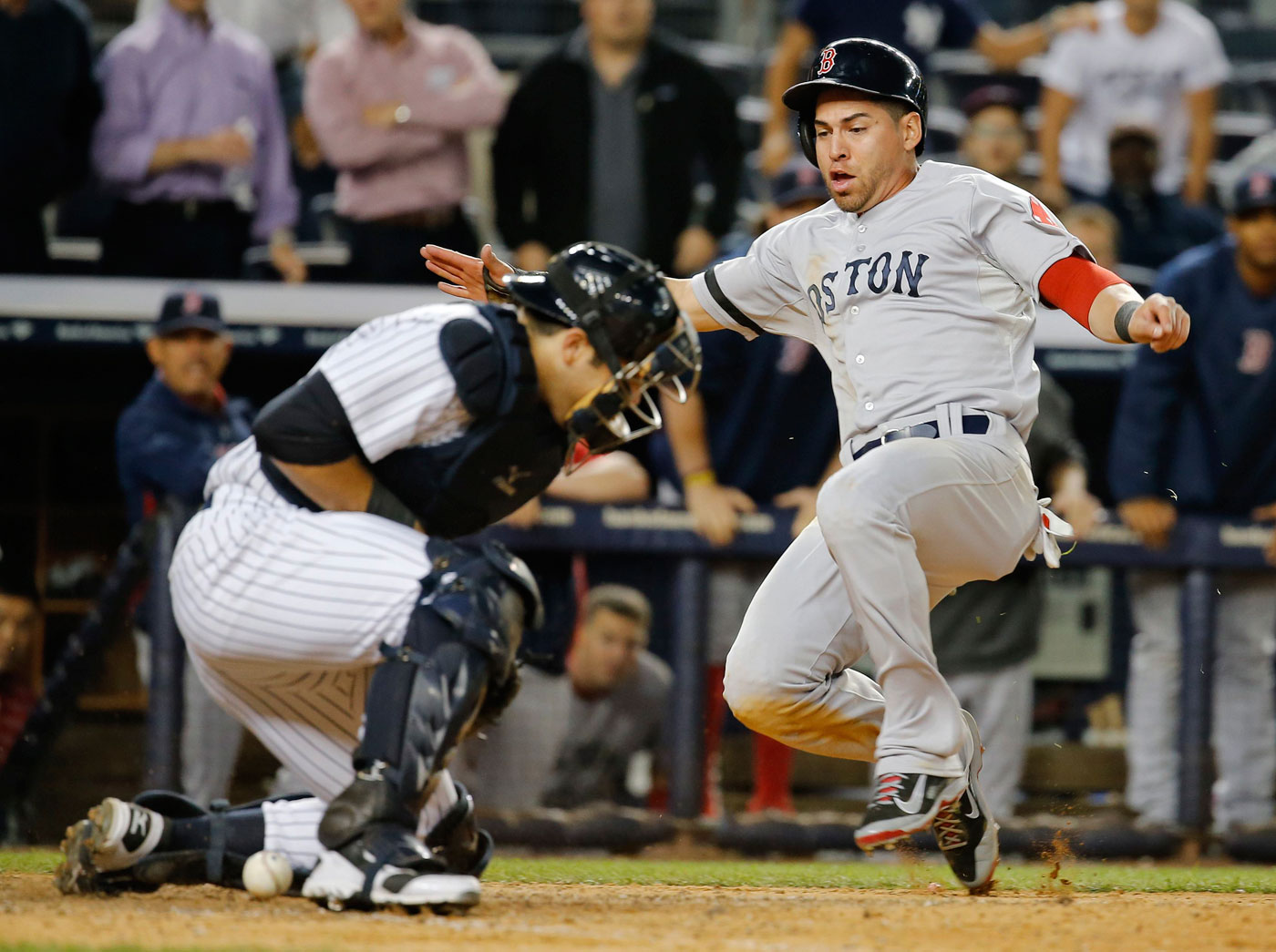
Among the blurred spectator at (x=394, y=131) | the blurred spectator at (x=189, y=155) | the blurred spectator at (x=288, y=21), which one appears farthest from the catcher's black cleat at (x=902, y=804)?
the blurred spectator at (x=288, y=21)

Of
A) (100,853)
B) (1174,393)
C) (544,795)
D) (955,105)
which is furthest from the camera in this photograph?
(955,105)

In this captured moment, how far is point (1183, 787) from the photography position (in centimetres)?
516

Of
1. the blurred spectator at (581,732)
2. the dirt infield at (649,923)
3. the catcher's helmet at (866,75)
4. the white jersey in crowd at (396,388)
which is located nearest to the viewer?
the dirt infield at (649,923)

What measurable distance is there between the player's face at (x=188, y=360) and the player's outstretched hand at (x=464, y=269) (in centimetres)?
188

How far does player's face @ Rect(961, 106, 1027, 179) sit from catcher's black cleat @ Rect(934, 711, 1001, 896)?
3.32 metres

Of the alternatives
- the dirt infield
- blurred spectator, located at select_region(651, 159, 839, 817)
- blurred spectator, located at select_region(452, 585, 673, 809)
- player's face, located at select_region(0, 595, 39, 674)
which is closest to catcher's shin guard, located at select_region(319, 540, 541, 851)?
the dirt infield

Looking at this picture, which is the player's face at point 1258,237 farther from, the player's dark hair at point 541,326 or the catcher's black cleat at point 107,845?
the catcher's black cleat at point 107,845

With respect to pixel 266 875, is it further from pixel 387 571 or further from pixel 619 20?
pixel 619 20

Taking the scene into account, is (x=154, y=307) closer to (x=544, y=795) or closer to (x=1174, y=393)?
(x=544, y=795)

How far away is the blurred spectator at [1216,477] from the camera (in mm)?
5172

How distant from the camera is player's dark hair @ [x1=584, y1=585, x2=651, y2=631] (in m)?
5.27

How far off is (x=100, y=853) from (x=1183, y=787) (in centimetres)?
341

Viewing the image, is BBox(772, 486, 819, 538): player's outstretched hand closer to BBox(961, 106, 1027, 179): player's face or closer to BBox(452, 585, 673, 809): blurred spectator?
BBox(452, 585, 673, 809): blurred spectator

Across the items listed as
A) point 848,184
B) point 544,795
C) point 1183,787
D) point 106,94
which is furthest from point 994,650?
point 106,94
